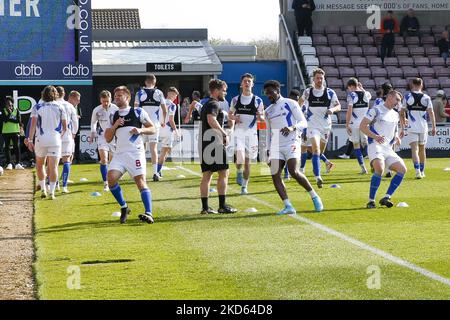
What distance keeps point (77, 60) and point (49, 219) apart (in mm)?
17044

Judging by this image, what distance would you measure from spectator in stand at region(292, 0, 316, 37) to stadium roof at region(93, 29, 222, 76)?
12.2 ft

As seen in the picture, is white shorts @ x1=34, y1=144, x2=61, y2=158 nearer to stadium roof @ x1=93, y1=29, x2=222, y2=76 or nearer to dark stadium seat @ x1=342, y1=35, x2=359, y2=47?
stadium roof @ x1=93, y1=29, x2=222, y2=76

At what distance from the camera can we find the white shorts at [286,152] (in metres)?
16.5

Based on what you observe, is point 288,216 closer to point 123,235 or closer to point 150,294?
point 123,235

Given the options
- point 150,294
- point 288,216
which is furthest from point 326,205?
point 150,294

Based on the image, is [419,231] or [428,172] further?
[428,172]

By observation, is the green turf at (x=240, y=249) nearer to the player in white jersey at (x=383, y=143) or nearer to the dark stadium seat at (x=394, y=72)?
the player in white jersey at (x=383, y=143)

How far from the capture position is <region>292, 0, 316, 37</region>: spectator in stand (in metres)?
42.6

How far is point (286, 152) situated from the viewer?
16.5 m

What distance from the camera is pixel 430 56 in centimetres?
4419

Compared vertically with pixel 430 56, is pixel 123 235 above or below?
below

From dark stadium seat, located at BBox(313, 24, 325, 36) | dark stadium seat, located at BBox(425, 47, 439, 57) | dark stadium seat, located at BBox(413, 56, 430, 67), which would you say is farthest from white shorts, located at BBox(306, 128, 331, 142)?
dark stadium seat, located at BBox(425, 47, 439, 57)

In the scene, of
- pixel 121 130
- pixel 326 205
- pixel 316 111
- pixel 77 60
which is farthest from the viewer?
pixel 77 60

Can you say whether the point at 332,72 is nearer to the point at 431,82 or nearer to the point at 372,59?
the point at 372,59
